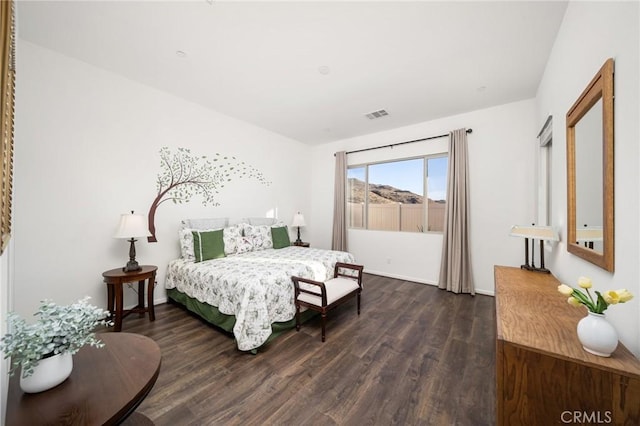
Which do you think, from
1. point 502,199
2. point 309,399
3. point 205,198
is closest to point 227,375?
point 309,399

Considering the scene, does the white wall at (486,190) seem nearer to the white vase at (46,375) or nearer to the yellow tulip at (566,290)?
the yellow tulip at (566,290)

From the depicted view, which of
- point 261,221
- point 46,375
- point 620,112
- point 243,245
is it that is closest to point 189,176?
point 243,245

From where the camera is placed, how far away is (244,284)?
220 centimetres

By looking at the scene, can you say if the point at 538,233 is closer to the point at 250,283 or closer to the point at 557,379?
the point at 557,379

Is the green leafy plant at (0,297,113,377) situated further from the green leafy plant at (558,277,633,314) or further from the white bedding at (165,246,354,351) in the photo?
the green leafy plant at (558,277,633,314)

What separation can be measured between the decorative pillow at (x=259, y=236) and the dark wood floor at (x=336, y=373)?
130cm

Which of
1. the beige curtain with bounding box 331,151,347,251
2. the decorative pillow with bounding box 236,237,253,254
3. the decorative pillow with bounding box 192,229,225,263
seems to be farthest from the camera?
the beige curtain with bounding box 331,151,347,251

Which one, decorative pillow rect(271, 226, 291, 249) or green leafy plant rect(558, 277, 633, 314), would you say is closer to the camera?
green leafy plant rect(558, 277, 633, 314)

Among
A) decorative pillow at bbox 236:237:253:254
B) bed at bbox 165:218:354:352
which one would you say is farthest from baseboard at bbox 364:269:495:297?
decorative pillow at bbox 236:237:253:254

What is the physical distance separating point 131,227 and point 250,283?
1472mm

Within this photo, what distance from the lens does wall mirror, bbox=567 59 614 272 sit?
1131 mm

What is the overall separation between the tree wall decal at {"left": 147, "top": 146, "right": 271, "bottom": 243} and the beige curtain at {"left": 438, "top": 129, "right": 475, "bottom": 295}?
3.52m

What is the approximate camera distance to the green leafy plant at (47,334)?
77 centimetres

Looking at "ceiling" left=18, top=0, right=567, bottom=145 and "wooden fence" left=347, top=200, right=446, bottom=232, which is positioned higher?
"ceiling" left=18, top=0, right=567, bottom=145
